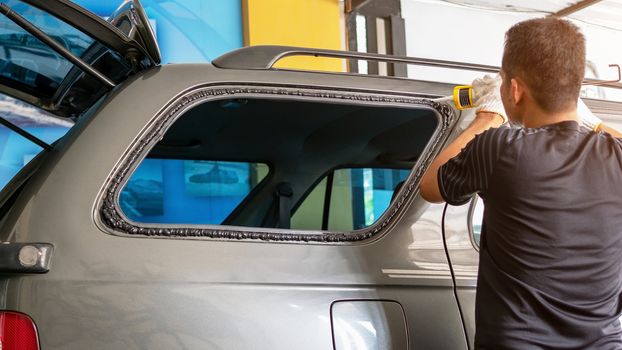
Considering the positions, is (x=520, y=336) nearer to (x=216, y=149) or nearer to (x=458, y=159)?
(x=458, y=159)

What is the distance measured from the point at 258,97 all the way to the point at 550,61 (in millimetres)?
749

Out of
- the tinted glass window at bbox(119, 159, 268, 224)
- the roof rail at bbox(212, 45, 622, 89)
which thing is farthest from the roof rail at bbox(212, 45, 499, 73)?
the tinted glass window at bbox(119, 159, 268, 224)

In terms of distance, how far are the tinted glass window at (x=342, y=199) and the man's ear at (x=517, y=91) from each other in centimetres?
116

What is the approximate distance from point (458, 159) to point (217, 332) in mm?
649

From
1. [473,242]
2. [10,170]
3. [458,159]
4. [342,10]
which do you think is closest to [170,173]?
[10,170]

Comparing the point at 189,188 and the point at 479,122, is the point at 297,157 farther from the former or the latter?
the point at 479,122

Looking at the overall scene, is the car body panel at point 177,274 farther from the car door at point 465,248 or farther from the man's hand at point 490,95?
the man's hand at point 490,95

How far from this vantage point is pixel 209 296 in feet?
4.77

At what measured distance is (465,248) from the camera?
5.61 feet

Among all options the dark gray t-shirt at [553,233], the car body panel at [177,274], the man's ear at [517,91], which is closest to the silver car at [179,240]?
the car body panel at [177,274]

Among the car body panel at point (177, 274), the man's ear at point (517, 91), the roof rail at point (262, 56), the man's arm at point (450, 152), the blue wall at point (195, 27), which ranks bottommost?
the car body panel at point (177, 274)

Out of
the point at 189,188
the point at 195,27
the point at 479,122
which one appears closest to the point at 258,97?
the point at 479,122

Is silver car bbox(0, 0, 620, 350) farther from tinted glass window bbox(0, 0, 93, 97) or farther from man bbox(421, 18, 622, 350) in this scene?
man bbox(421, 18, 622, 350)

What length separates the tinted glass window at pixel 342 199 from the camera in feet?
8.64
